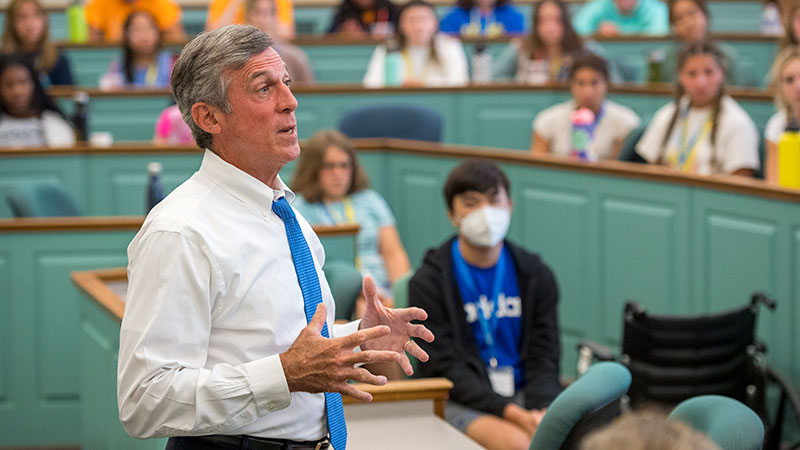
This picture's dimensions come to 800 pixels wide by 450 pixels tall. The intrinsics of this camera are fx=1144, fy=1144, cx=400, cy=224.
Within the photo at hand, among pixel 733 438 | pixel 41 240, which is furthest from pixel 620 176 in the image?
pixel 733 438

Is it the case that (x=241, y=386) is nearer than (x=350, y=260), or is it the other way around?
(x=241, y=386)

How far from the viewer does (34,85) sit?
24.0 feet

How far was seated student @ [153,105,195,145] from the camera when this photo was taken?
23.0 feet

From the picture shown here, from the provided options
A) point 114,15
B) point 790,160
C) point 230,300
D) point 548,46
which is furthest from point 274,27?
point 230,300

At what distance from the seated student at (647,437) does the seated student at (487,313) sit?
2.13 meters

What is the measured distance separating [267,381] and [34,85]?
6.01 meters

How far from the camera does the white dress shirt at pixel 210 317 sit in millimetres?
1815

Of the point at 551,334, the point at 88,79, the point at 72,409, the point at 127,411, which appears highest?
the point at 88,79

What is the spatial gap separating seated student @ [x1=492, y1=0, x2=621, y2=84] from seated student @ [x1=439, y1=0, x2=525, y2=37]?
1.40 m

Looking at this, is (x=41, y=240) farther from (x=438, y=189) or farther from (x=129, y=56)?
(x=129, y=56)

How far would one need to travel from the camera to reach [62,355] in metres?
4.89

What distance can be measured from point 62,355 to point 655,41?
18.4ft

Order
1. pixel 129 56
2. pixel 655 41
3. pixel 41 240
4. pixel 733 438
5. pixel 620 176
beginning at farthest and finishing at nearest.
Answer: pixel 655 41 → pixel 129 56 → pixel 620 176 → pixel 41 240 → pixel 733 438

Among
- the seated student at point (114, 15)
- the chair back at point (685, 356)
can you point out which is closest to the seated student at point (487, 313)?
the chair back at point (685, 356)
